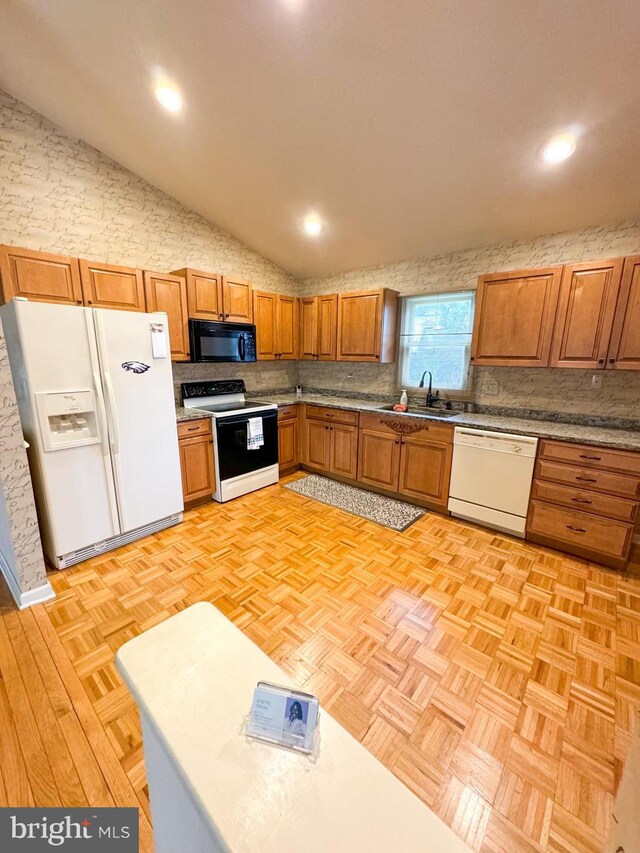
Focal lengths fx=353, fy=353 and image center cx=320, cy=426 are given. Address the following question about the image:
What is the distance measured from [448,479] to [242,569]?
192 cm

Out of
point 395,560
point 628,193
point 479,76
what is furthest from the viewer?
point 395,560

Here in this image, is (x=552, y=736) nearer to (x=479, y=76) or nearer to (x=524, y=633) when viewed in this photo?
(x=524, y=633)

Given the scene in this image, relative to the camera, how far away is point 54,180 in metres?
2.77

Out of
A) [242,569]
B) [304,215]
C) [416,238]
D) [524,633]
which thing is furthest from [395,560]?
[304,215]

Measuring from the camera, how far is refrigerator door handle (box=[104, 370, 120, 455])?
2.44 meters

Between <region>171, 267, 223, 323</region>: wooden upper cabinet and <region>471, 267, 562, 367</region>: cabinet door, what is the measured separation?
2428mm

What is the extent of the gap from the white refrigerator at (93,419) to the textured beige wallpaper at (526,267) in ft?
8.01

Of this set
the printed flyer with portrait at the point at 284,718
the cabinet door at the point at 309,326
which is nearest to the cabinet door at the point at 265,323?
the cabinet door at the point at 309,326

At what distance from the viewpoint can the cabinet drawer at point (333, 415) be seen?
378 centimetres

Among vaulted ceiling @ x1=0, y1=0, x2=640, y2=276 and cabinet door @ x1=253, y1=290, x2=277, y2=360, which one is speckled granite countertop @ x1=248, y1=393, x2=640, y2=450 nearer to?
cabinet door @ x1=253, y1=290, x2=277, y2=360

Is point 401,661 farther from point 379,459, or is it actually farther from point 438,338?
point 438,338

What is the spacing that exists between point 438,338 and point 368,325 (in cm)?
74

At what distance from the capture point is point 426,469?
3.32 m

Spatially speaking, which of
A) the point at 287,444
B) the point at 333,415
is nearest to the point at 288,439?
the point at 287,444
